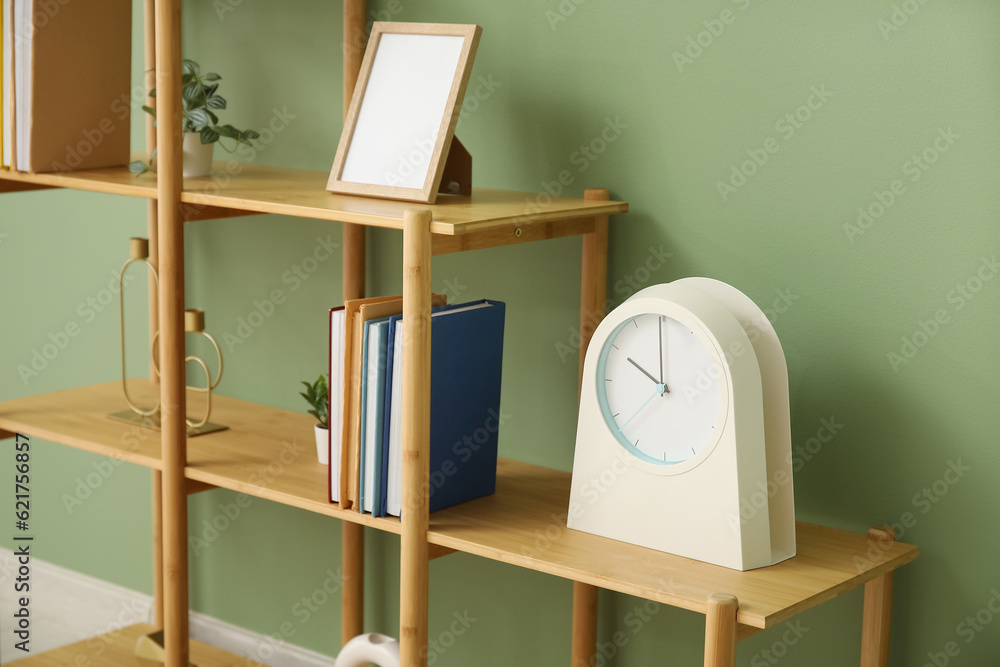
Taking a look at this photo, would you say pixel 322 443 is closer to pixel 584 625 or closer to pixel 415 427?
pixel 415 427

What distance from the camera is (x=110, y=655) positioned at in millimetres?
2334

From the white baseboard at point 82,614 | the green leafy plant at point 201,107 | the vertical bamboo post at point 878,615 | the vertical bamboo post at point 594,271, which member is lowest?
the white baseboard at point 82,614

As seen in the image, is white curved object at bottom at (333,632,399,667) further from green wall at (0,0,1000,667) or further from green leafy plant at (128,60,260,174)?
green leafy plant at (128,60,260,174)

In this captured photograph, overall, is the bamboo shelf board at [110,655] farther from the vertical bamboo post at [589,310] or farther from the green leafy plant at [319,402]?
the vertical bamboo post at [589,310]

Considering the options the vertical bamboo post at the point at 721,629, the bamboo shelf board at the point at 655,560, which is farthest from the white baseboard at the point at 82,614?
the vertical bamboo post at the point at 721,629

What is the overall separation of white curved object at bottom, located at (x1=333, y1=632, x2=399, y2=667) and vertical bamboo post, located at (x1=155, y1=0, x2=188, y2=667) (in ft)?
0.96

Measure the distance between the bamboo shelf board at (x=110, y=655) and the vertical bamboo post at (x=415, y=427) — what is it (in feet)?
2.78

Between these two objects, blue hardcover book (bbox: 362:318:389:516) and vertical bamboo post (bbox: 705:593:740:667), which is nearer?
vertical bamboo post (bbox: 705:593:740:667)

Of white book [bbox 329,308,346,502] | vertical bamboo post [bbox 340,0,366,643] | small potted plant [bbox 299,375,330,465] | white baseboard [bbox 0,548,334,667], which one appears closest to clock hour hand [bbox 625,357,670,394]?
white book [bbox 329,308,346,502]

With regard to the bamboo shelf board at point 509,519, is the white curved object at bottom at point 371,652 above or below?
below

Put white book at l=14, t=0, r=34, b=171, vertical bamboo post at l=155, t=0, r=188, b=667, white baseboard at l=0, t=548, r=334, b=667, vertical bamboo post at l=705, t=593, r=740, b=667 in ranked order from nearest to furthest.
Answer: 1. vertical bamboo post at l=705, t=593, r=740, b=667
2. vertical bamboo post at l=155, t=0, r=188, b=667
3. white book at l=14, t=0, r=34, b=171
4. white baseboard at l=0, t=548, r=334, b=667

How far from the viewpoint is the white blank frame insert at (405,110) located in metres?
1.64

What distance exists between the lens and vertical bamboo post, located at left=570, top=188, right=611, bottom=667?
5.73ft

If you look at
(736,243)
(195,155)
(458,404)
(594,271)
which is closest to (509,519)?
(458,404)
